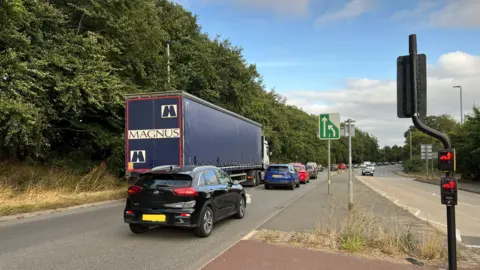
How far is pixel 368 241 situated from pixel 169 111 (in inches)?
345

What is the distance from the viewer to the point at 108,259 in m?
6.41

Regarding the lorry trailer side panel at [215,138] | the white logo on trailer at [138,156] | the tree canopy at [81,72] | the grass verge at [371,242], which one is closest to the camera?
the grass verge at [371,242]

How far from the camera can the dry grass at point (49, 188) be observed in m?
12.1

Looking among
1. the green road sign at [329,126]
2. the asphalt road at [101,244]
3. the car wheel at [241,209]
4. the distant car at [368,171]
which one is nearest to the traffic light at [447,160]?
the asphalt road at [101,244]

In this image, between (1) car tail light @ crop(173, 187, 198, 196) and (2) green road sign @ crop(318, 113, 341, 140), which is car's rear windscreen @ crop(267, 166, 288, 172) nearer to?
(2) green road sign @ crop(318, 113, 341, 140)

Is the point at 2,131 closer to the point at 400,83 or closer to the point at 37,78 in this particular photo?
Answer: the point at 37,78

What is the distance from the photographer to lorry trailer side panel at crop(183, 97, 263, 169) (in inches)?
566

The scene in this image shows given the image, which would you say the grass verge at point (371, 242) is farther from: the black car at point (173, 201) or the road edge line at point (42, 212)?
the road edge line at point (42, 212)

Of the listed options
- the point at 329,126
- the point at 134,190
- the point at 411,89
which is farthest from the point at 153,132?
the point at 411,89

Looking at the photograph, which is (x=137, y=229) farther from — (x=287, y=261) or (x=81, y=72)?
(x=81, y=72)

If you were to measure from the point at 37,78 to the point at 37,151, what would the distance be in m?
2.90

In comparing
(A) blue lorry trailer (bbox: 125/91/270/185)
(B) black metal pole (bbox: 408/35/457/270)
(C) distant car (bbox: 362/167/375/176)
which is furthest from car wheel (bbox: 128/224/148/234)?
(C) distant car (bbox: 362/167/375/176)

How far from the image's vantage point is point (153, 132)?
1412cm

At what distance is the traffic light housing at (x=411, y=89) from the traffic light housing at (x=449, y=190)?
37.6 inches
